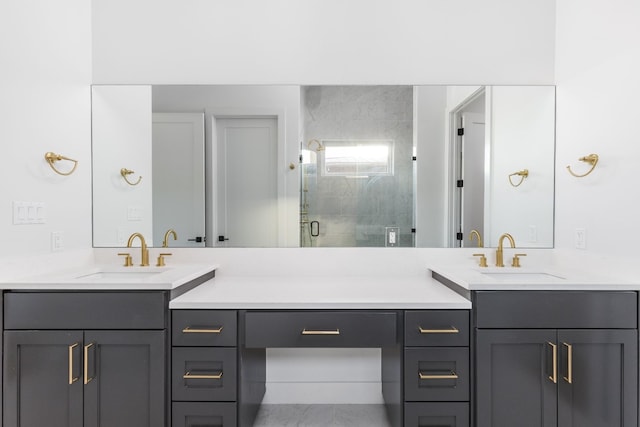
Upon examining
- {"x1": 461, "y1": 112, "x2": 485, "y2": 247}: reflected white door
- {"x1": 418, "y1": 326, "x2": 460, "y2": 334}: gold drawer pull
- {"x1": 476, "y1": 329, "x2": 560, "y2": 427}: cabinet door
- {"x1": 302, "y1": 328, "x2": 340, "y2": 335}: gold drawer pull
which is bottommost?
{"x1": 476, "y1": 329, "x2": 560, "y2": 427}: cabinet door

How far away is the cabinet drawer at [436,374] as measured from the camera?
57.3 inches

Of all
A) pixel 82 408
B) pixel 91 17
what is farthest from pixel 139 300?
pixel 91 17

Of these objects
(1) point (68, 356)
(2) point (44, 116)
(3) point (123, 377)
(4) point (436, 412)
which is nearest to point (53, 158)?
(2) point (44, 116)

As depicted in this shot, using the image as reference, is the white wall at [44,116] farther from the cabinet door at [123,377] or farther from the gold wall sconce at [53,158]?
the cabinet door at [123,377]

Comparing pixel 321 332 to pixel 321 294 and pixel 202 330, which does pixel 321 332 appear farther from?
pixel 202 330

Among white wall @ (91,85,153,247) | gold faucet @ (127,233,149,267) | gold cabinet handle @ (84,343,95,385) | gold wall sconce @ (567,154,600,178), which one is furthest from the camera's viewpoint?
white wall @ (91,85,153,247)

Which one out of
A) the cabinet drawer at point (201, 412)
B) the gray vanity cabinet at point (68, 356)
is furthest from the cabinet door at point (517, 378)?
the gray vanity cabinet at point (68, 356)

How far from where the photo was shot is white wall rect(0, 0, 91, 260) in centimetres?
154

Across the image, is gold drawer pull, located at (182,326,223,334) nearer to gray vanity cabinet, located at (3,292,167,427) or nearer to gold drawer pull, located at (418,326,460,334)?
gray vanity cabinet, located at (3,292,167,427)

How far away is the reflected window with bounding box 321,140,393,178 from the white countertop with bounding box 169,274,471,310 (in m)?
0.63

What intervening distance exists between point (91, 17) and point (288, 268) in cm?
186

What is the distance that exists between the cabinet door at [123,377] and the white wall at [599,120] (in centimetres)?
210

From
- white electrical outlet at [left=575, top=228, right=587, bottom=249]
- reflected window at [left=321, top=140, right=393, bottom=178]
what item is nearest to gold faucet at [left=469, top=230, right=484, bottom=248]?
white electrical outlet at [left=575, top=228, right=587, bottom=249]

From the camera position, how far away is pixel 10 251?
1.54 meters
